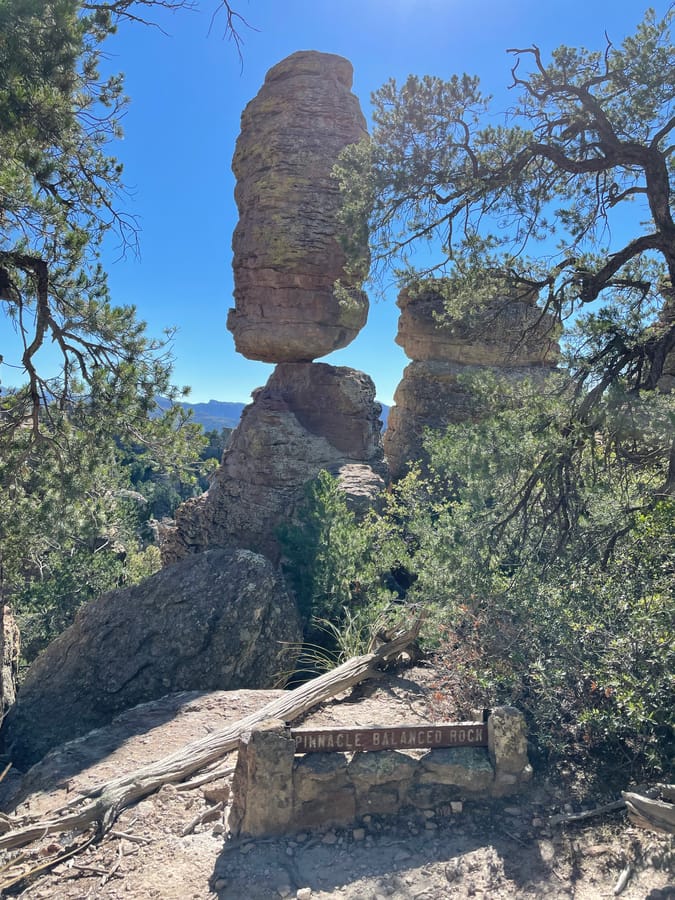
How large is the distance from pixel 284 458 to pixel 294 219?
19.2 ft

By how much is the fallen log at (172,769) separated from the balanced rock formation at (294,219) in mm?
9264

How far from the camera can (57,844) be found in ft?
15.2

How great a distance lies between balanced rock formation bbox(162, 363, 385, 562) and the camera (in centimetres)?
1348

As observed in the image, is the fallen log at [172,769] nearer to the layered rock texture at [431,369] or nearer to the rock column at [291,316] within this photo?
the rock column at [291,316]

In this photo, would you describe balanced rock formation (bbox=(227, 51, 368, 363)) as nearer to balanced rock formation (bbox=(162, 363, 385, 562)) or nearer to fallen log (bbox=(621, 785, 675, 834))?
balanced rock formation (bbox=(162, 363, 385, 562))

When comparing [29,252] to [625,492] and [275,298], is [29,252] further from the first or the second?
[275,298]

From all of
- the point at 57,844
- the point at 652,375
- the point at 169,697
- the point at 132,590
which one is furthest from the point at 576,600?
the point at 132,590

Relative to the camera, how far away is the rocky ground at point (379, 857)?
3910mm

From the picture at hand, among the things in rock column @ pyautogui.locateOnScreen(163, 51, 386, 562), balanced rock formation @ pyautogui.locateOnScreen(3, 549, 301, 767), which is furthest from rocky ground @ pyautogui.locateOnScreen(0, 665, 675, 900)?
rock column @ pyautogui.locateOnScreen(163, 51, 386, 562)

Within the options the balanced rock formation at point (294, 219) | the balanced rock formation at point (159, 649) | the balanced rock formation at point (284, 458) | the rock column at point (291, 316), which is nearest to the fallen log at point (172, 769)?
the balanced rock formation at point (159, 649)

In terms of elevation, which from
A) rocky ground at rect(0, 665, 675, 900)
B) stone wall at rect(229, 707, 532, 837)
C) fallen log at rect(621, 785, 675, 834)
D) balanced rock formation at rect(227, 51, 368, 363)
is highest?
balanced rock formation at rect(227, 51, 368, 363)

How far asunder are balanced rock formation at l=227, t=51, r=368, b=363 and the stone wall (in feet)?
36.0

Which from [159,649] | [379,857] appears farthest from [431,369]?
[379,857]

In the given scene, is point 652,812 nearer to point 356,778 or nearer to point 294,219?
point 356,778
